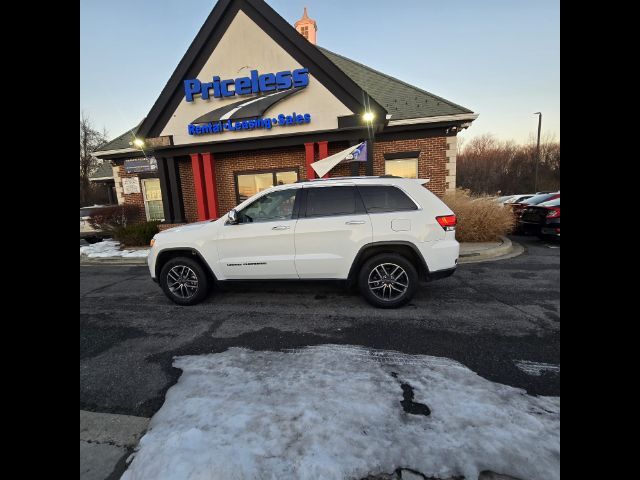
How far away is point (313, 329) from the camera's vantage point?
349 centimetres

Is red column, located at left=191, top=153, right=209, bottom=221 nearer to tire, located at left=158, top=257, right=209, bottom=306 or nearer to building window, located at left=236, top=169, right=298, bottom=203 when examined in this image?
building window, located at left=236, top=169, right=298, bottom=203

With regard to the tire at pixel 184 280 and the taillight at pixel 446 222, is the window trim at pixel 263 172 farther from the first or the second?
the taillight at pixel 446 222

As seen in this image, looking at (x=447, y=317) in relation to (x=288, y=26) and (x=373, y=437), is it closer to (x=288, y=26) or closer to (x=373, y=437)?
(x=373, y=437)

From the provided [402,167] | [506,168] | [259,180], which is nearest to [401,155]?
[402,167]

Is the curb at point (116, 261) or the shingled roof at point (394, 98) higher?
the shingled roof at point (394, 98)

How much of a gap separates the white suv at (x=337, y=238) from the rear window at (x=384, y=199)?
0.01 m

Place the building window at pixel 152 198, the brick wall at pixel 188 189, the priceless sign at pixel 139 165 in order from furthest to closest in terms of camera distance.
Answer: the building window at pixel 152 198 → the priceless sign at pixel 139 165 → the brick wall at pixel 188 189

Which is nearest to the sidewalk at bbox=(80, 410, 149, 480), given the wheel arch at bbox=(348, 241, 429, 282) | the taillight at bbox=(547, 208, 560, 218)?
the wheel arch at bbox=(348, 241, 429, 282)

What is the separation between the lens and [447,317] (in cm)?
371

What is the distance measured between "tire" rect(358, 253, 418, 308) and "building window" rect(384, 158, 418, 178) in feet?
25.8

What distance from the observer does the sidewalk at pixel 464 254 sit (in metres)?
7.13

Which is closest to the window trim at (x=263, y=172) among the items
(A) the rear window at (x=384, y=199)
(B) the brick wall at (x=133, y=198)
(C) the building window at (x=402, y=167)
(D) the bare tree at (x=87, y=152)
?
(C) the building window at (x=402, y=167)

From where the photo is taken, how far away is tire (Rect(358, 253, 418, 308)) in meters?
3.92
